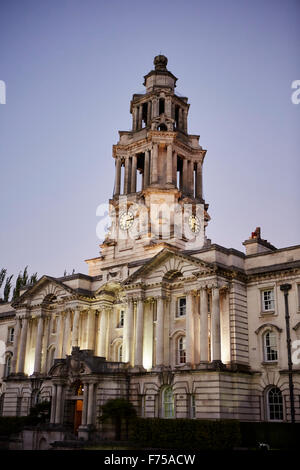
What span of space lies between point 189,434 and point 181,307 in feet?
39.1

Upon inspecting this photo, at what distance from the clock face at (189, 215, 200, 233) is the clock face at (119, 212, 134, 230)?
666 cm

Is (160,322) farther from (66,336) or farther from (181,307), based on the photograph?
(66,336)

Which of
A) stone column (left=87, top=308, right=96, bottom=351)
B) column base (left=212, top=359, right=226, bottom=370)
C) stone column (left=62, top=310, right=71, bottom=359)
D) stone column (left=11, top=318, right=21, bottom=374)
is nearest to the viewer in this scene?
column base (left=212, top=359, right=226, bottom=370)

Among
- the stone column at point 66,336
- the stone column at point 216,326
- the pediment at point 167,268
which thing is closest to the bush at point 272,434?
the stone column at point 216,326

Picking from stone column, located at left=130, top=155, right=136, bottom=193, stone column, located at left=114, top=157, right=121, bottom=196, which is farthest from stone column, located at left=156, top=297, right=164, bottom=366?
stone column, located at left=114, top=157, right=121, bottom=196

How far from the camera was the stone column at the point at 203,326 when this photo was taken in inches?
1642

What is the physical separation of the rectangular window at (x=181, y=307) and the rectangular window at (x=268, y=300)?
7072 millimetres

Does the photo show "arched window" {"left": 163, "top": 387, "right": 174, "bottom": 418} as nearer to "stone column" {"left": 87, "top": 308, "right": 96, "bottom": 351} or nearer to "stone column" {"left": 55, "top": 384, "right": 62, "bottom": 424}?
"stone column" {"left": 55, "top": 384, "right": 62, "bottom": 424}

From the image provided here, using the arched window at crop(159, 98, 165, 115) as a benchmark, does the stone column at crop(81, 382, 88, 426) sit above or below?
below

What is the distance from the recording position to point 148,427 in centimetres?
4031

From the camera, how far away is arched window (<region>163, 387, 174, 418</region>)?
144 ft

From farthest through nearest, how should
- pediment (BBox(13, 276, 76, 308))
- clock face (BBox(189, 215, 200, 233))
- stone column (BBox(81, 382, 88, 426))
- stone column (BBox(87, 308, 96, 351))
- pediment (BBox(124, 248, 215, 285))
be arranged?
clock face (BBox(189, 215, 200, 233)) → pediment (BBox(13, 276, 76, 308)) → stone column (BBox(87, 308, 96, 351)) → pediment (BBox(124, 248, 215, 285)) → stone column (BBox(81, 382, 88, 426))
